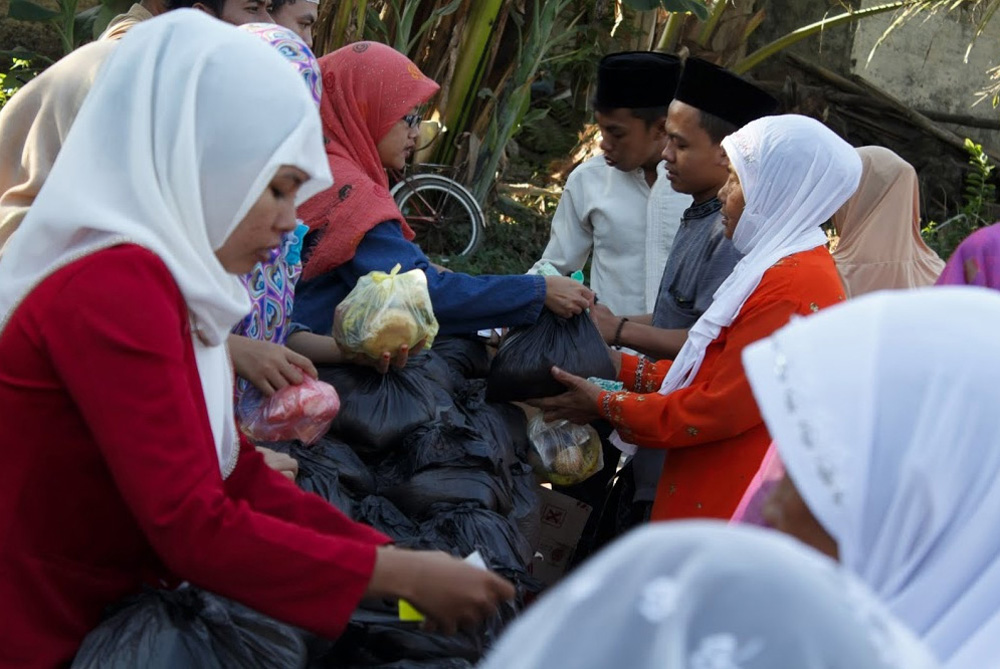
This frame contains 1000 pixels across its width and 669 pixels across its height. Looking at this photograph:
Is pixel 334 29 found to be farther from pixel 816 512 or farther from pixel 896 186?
pixel 816 512

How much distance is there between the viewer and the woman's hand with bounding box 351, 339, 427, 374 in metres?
2.99

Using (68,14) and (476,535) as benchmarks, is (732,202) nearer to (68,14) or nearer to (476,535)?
(476,535)

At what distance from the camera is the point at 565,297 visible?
346cm

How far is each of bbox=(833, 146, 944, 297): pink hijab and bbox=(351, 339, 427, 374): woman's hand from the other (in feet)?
7.74

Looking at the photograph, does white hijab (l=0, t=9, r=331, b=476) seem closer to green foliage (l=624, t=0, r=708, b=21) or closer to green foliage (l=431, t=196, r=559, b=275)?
green foliage (l=624, t=0, r=708, b=21)

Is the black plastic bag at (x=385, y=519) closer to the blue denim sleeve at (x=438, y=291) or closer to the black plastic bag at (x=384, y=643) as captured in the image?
the black plastic bag at (x=384, y=643)

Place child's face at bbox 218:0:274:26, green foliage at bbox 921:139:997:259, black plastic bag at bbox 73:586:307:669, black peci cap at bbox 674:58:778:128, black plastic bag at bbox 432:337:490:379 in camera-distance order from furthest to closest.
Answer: green foliage at bbox 921:139:997:259, black peci cap at bbox 674:58:778:128, child's face at bbox 218:0:274:26, black plastic bag at bbox 432:337:490:379, black plastic bag at bbox 73:586:307:669

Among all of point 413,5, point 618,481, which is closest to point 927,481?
point 618,481

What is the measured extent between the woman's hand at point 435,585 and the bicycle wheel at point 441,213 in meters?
5.35

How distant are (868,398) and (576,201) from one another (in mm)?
3339

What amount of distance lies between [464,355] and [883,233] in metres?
2.14

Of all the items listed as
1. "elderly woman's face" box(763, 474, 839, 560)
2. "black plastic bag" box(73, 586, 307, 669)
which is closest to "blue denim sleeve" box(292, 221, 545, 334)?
"black plastic bag" box(73, 586, 307, 669)

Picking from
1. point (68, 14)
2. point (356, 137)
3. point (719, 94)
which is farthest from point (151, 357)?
point (68, 14)

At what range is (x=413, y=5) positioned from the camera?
6375 mm
